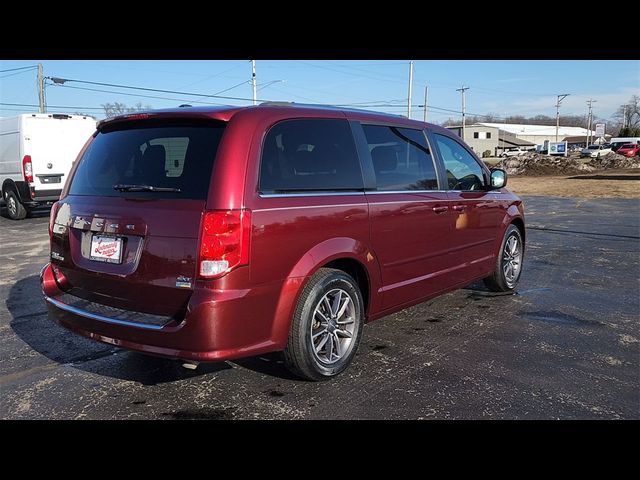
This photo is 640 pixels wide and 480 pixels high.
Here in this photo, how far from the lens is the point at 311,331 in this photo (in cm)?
341

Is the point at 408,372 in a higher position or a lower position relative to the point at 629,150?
lower

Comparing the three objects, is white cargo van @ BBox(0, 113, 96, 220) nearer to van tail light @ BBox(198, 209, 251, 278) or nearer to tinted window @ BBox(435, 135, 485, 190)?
tinted window @ BBox(435, 135, 485, 190)

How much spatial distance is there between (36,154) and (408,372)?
12.1 meters

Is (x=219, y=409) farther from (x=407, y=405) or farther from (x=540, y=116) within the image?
(x=540, y=116)

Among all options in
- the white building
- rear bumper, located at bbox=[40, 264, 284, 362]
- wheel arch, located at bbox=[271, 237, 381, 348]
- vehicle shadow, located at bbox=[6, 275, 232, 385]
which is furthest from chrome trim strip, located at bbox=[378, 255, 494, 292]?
the white building

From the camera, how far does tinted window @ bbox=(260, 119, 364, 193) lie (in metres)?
3.27

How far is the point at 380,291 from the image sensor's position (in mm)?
3990

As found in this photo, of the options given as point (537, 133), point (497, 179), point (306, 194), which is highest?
point (537, 133)

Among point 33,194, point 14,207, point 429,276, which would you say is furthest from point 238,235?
point 14,207

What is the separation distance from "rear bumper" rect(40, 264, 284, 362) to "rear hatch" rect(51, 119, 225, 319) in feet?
0.36

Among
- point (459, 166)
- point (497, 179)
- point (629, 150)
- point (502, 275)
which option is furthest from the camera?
point (629, 150)

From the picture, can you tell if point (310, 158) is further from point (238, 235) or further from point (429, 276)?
point (429, 276)

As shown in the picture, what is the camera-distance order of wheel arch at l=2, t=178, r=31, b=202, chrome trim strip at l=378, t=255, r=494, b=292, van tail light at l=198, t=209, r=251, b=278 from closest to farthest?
1. van tail light at l=198, t=209, r=251, b=278
2. chrome trim strip at l=378, t=255, r=494, b=292
3. wheel arch at l=2, t=178, r=31, b=202
